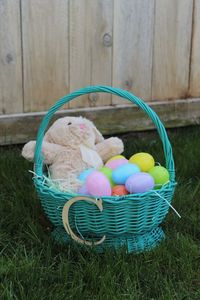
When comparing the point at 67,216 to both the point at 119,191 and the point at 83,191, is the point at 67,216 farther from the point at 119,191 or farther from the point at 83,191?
the point at 119,191

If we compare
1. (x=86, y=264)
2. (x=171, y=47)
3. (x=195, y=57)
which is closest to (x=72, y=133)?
(x=86, y=264)

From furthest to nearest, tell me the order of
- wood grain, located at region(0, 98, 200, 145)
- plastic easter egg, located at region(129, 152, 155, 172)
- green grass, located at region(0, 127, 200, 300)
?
wood grain, located at region(0, 98, 200, 145) < plastic easter egg, located at region(129, 152, 155, 172) < green grass, located at region(0, 127, 200, 300)

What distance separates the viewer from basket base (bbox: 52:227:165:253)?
215cm

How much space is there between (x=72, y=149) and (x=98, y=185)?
1.30 feet

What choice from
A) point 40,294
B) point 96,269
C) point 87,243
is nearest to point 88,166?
point 87,243

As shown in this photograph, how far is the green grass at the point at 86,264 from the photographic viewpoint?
6.24 ft

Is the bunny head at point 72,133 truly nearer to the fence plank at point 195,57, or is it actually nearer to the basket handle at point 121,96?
the basket handle at point 121,96

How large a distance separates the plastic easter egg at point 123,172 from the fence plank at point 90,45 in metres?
1.18

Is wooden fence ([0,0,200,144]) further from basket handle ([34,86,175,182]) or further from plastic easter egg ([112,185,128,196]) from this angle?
plastic easter egg ([112,185,128,196])

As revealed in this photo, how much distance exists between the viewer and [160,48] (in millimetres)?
3445

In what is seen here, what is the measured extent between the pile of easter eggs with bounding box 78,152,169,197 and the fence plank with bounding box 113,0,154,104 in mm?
1166

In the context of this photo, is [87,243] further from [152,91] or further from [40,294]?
[152,91]

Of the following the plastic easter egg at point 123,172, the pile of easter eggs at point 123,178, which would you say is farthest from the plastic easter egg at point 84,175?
the plastic easter egg at point 123,172

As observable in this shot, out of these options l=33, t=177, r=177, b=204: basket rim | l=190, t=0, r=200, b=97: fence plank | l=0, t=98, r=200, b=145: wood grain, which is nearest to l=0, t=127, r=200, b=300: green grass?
l=33, t=177, r=177, b=204: basket rim
